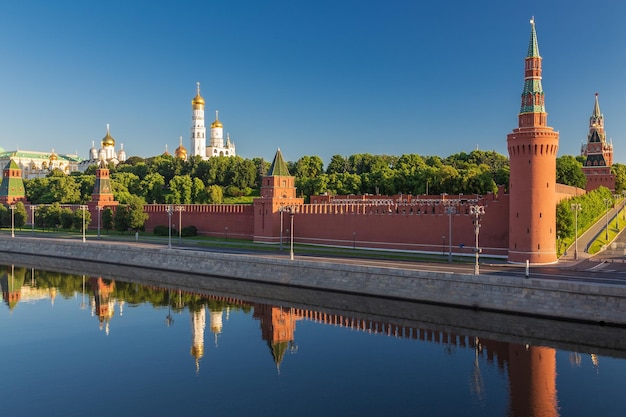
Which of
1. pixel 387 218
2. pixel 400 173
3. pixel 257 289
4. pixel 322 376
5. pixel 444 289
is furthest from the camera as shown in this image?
pixel 400 173

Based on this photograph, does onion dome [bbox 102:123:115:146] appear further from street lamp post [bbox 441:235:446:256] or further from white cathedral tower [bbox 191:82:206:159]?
street lamp post [bbox 441:235:446:256]

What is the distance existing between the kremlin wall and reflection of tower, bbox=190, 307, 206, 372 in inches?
515

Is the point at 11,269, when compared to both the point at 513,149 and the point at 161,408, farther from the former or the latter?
the point at 513,149

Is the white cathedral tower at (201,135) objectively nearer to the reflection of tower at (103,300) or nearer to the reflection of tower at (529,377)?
the reflection of tower at (103,300)

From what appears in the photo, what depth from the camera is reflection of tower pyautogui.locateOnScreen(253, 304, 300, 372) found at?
23.4 metres

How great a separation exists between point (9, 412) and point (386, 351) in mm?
13023

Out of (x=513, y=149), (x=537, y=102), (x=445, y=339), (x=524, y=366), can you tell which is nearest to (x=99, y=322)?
(x=445, y=339)

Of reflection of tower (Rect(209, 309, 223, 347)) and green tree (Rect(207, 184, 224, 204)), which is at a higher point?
green tree (Rect(207, 184, 224, 204))

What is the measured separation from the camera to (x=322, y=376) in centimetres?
2014

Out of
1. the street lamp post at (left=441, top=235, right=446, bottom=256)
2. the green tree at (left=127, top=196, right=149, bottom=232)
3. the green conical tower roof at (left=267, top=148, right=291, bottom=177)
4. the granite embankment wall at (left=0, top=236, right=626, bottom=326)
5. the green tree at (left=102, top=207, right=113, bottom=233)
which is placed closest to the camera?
the granite embankment wall at (left=0, top=236, right=626, bottom=326)

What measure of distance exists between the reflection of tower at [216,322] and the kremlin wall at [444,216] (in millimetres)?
12846

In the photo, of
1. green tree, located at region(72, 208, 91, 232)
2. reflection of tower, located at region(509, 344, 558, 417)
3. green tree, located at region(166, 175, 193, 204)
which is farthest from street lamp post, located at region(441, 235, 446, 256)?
green tree, located at region(166, 175, 193, 204)

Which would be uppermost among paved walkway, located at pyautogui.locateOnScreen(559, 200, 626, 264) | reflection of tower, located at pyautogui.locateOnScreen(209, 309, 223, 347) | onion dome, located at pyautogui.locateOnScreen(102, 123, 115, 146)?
onion dome, located at pyautogui.locateOnScreen(102, 123, 115, 146)

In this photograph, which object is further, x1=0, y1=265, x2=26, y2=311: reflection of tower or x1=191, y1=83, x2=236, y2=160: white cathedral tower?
x1=191, y1=83, x2=236, y2=160: white cathedral tower
